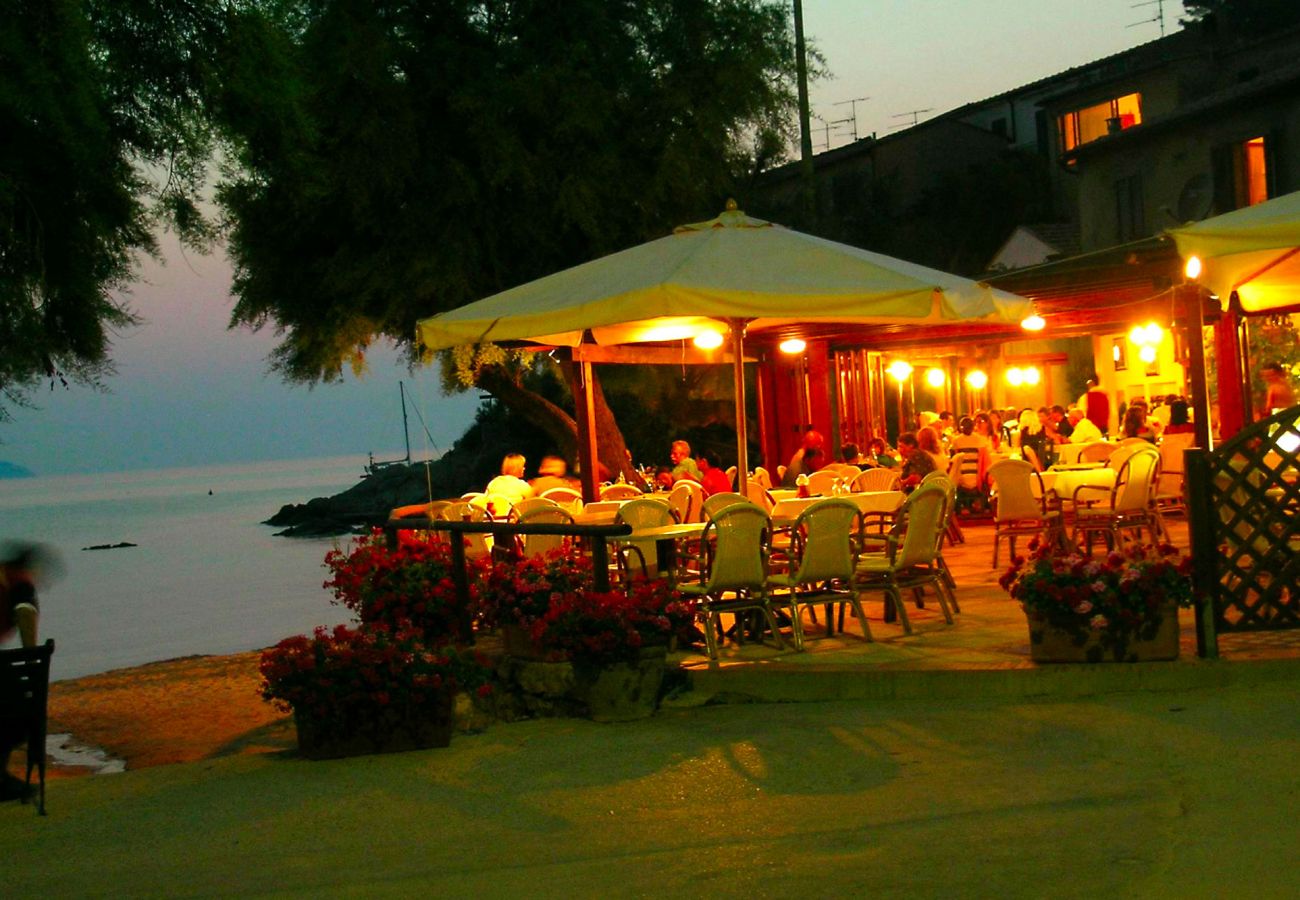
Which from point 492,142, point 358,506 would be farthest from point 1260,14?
point 358,506

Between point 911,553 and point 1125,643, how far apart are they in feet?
6.29

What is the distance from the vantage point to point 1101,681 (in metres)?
7.73

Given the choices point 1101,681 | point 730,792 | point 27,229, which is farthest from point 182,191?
point 1101,681

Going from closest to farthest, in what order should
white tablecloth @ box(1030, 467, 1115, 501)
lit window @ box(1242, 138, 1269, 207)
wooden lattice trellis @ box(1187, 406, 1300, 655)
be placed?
1. wooden lattice trellis @ box(1187, 406, 1300, 655)
2. white tablecloth @ box(1030, 467, 1115, 501)
3. lit window @ box(1242, 138, 1269, 207)

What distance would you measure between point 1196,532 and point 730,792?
11.3 ft

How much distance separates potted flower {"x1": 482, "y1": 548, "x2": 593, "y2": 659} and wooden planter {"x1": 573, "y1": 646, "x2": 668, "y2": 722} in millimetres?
479

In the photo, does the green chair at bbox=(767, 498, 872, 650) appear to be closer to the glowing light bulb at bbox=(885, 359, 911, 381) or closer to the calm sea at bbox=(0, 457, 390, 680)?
the calm sea at bbox=(0, 457, 390, 680)

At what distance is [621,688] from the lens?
819 cm

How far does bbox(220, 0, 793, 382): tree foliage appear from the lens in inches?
835

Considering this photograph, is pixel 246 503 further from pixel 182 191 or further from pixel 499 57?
pixel 182 191

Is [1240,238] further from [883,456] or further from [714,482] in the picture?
[883,456]

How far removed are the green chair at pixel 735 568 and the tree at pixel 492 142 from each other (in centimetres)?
1305

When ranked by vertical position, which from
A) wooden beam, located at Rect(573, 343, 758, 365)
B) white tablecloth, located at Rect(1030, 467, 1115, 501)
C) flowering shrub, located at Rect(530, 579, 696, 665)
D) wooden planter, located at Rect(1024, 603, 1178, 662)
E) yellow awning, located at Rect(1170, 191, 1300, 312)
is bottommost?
wooden planter, located at Rect(1024, 603, 1178, 662)

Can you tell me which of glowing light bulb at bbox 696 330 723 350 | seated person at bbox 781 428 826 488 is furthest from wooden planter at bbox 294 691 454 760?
seated person at bbox 781 428 826 488
